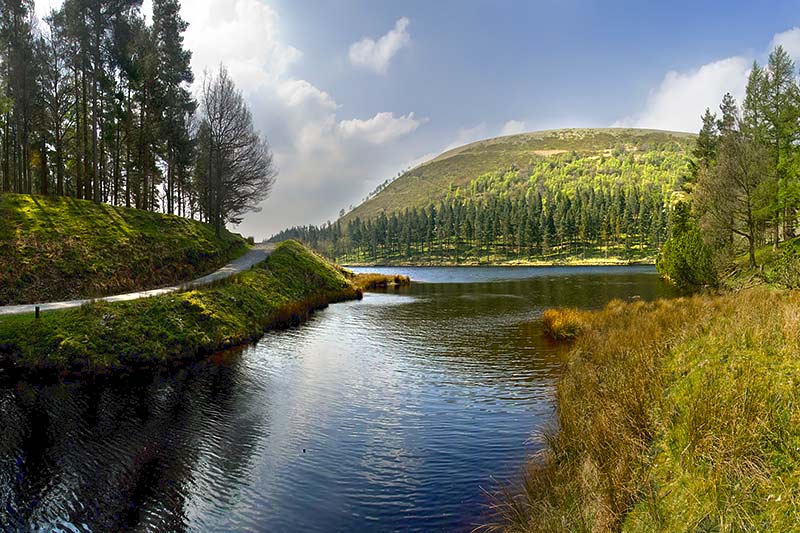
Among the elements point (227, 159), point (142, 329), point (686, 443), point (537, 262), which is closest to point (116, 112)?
point (227, 159)

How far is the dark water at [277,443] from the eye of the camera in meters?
7.60

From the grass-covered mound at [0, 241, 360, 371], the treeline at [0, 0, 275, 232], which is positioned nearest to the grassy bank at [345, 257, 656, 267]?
the treeline at [0, 0, 275, 232]

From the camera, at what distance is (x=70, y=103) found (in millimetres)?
37594

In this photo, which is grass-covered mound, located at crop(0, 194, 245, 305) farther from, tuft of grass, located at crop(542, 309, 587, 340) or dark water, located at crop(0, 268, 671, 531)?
tuft of grass, located at crop(542, 309, 587, 340)

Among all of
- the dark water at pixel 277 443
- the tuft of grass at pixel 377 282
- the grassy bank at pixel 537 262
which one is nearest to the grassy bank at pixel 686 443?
the dark water at pixel 277 443

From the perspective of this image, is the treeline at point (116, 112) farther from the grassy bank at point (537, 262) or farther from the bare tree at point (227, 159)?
the grassy bank at point (537, 262)

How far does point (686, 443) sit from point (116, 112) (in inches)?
1741

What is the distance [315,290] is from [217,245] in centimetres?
1030

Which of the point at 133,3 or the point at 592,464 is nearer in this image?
the point at 592,464

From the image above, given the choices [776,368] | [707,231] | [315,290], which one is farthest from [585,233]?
[776,368]

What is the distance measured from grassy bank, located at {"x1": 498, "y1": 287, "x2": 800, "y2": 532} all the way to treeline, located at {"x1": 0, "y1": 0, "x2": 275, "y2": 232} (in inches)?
1437

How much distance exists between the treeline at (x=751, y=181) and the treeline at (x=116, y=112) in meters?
43.7

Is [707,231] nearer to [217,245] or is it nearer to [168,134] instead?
[217,245]

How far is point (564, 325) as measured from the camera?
73.7 feet
